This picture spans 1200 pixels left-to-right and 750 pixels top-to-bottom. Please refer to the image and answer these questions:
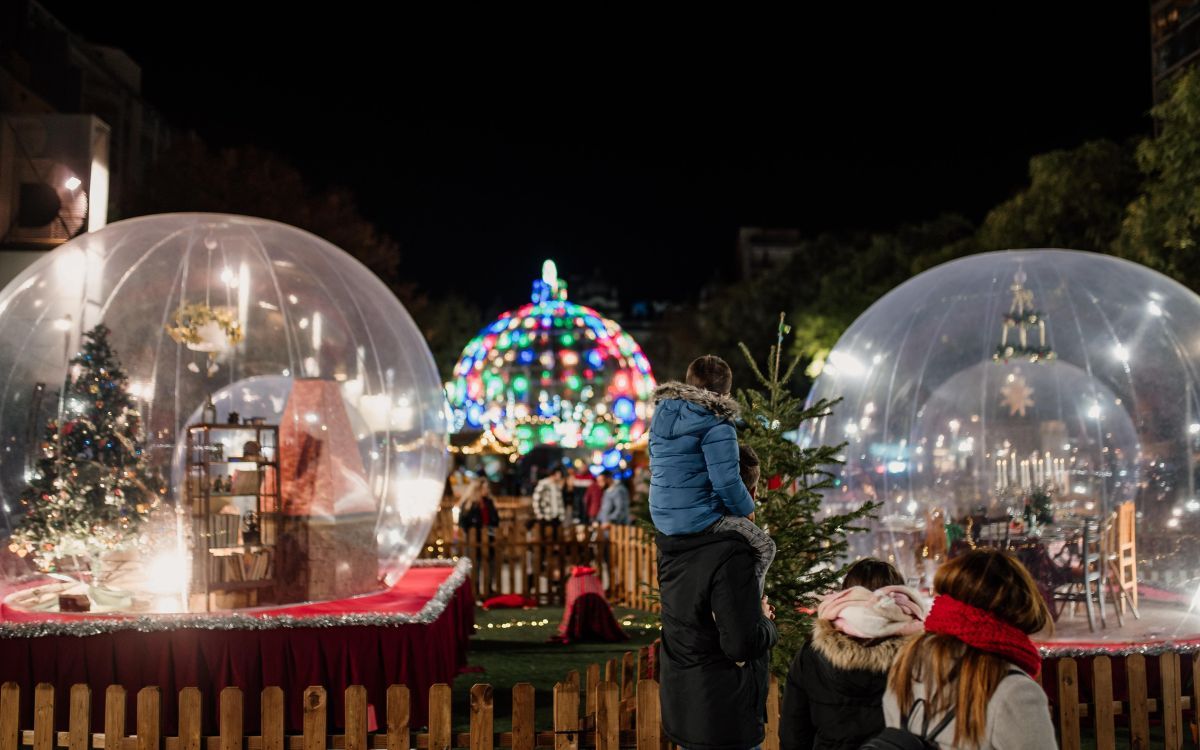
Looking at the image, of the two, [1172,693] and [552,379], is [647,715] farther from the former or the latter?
[552,379]

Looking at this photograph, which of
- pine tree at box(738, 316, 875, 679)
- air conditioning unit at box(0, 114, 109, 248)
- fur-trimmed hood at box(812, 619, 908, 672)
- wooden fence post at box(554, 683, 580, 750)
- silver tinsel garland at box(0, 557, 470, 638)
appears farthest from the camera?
air conditioning unit at box(0, 114, 109, 248)

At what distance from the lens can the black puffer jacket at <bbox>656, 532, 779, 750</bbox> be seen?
4098 mm

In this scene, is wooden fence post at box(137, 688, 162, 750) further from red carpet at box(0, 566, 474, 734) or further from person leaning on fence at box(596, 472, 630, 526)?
person leaning on fence at box(596, 472, 630, 526)

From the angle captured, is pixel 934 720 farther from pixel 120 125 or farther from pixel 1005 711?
pixel 120 125

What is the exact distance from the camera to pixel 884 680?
3512 millimetres

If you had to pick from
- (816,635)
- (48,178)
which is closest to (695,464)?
(816,635)

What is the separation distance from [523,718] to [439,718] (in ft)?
1.29

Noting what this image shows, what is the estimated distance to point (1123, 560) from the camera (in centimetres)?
890

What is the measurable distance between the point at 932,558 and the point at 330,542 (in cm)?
534

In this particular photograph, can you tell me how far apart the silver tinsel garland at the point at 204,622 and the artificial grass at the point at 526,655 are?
0.92 meters

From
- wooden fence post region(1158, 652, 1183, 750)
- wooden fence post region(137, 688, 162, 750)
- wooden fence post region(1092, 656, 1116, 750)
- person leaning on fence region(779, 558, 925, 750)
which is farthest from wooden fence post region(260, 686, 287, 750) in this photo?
wooden fence post region(1158, 652, 1183, 750)

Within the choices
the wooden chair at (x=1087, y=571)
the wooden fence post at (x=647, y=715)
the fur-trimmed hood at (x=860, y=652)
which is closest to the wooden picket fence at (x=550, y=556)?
the wooden chair at (x=1087, y=571)

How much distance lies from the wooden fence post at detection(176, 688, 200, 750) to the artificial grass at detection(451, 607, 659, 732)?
2.60m

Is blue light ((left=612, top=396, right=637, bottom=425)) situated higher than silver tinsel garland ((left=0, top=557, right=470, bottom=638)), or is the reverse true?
blue light ((left=612, top=396, right=637, bottom=425))
